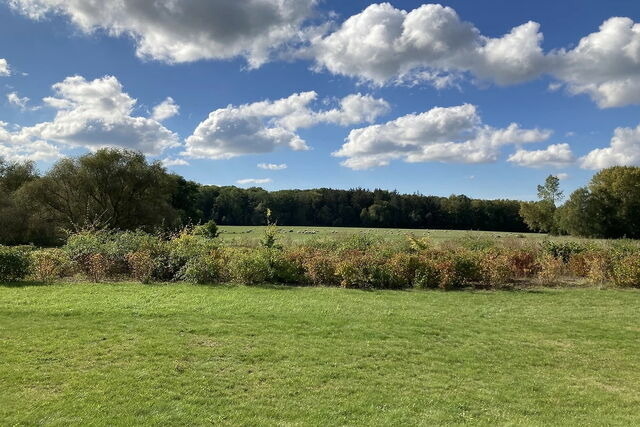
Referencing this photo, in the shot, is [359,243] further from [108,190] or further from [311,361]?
[108,190]

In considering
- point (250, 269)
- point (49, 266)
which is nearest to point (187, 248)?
point (250, 269)

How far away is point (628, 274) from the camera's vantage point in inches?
447

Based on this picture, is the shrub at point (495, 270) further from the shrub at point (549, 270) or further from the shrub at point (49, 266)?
the shrub at point (49, 266)

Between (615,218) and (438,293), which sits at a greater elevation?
(615,218)

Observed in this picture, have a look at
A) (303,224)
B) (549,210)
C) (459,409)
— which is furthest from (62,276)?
(303,224)

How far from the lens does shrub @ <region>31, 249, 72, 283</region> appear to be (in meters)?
11.5

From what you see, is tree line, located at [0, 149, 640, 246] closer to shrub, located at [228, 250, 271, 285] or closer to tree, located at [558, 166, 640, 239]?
tree, located at [558, 166, 640, 239]

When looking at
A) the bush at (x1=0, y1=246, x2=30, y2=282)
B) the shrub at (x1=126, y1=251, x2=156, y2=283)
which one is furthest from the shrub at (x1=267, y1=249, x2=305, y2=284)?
the bush at (x1=0, y1=246, x2=30, y2=282)

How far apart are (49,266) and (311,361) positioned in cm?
935

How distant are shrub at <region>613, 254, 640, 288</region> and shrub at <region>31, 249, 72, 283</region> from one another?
14.4 m

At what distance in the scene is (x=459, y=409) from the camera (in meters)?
4.11

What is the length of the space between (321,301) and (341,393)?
4547 mm

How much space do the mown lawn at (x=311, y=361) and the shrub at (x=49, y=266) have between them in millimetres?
2521

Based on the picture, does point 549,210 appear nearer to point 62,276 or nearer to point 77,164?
point 77,164
